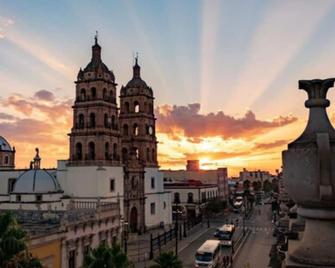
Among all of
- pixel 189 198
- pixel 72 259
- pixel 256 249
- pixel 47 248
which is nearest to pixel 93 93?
pixel 256 249

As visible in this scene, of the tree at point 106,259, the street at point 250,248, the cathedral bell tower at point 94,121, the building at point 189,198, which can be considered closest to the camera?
the tree at point 106,259

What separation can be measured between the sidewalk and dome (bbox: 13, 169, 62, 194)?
1361 centimetres

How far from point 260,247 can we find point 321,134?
132 feet

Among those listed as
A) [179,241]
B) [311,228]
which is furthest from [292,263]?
[179,241]

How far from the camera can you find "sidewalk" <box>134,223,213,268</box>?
112 ft

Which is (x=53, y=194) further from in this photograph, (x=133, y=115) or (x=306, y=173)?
(x=306, y=173)

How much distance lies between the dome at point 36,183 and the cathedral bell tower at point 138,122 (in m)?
12.7

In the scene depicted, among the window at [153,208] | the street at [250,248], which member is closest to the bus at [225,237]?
the street at [250,248]

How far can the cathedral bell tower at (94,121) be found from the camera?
44875 mm

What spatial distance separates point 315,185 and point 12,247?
11.7 meters

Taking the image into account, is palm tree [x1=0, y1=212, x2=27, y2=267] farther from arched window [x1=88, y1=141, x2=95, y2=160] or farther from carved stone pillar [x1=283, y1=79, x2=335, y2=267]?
arched window [x1=88, y1=141, x2=95, y2=160]

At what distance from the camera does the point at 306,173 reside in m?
3.42

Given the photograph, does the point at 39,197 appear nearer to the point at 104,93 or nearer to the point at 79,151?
the point at 79,151

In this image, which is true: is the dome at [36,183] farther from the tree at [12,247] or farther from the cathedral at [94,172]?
the tree at [12,247]
